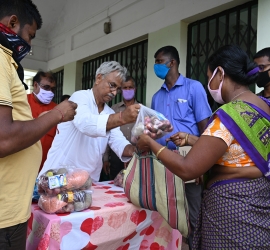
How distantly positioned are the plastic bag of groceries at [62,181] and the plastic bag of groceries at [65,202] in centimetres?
3

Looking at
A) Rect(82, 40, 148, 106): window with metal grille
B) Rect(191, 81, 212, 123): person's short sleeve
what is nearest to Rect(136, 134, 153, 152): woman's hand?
Rect(191, 81, 212, 123): person's short sleeve

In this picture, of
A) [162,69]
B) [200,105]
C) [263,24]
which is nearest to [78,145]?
[200,105]

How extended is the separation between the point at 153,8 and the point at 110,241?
12.2ft

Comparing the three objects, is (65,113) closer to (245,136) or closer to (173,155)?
(173,155)

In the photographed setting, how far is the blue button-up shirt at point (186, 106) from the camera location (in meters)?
2.59

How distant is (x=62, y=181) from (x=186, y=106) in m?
1.55

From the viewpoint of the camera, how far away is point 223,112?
1289mm

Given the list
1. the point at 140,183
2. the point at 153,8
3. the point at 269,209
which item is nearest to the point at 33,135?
the point at 140,183

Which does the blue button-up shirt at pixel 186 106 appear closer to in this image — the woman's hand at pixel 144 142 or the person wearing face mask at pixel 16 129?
the woman's hand at pixel 144 142

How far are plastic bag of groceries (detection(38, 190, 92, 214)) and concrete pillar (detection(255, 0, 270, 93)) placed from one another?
99.1 inches

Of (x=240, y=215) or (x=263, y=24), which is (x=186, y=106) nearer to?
(x=263, y=24)

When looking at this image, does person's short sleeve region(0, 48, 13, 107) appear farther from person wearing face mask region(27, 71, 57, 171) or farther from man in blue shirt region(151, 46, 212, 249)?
person wearing face mask region(27, 71, 57, 171)

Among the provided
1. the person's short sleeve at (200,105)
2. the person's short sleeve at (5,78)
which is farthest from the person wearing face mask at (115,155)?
the person's short sleeve at (5,78)

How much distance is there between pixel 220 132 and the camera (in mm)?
1257
